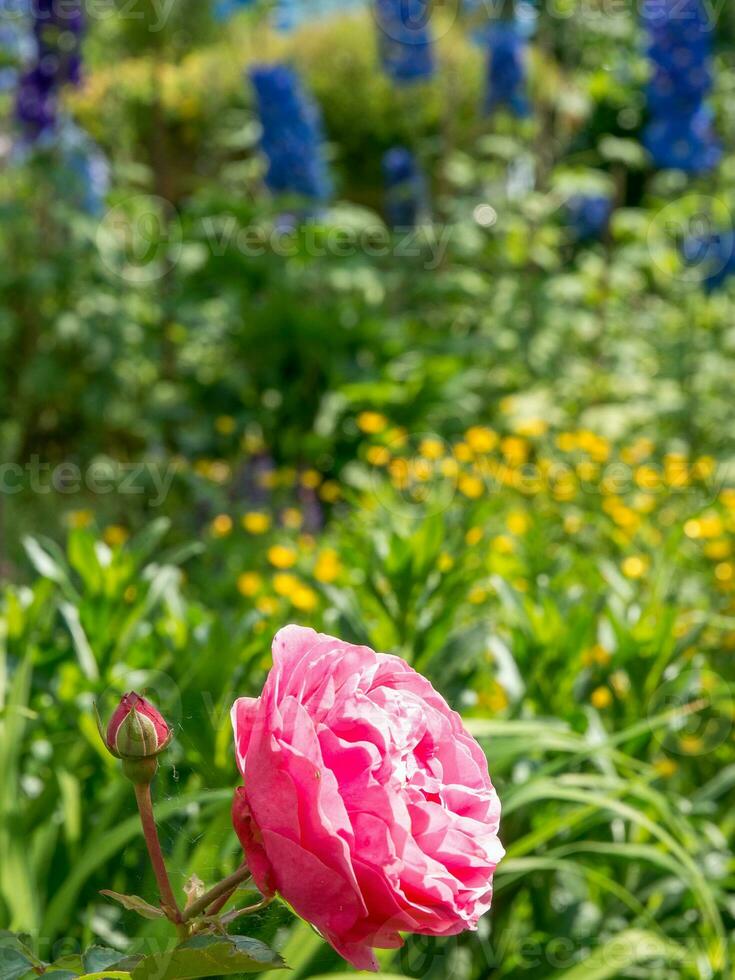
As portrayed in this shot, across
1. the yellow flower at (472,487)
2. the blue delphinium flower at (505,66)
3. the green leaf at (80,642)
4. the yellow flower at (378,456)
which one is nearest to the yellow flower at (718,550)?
the yellow flower at (472,487)

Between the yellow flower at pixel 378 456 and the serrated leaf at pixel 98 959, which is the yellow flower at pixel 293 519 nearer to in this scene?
the yellow flower at pixel 378 456

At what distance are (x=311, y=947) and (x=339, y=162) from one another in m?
11.2

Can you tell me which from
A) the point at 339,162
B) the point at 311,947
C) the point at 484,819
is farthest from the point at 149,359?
the point at 339,162

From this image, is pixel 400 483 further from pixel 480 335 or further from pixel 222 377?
pixel 480 335

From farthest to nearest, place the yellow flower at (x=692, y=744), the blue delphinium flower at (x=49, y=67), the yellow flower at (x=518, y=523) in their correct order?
the blue delphinium flower at (x=49, y=67)
the yellow flower at (x=518, y=523)
the yellow flower at (x=692, y=744)

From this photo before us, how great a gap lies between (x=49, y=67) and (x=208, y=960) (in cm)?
409

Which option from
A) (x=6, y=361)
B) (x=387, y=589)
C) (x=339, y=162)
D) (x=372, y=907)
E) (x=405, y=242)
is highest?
(x=372, y=907)

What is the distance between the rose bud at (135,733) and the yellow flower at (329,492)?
295 cm

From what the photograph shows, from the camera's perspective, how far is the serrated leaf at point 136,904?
601 mm

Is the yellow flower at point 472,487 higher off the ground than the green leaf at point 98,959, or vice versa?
the green leaf at point 98,959

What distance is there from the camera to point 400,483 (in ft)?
10.2

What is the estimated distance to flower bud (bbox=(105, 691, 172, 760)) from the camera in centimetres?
60

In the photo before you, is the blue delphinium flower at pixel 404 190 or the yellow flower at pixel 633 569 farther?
the blue delphinium flower at pixel 404 190

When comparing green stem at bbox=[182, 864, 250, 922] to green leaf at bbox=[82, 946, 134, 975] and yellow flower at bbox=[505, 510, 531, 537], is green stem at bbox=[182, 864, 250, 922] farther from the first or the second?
yellow flower at bbox=[505, 510, 531, 537]
